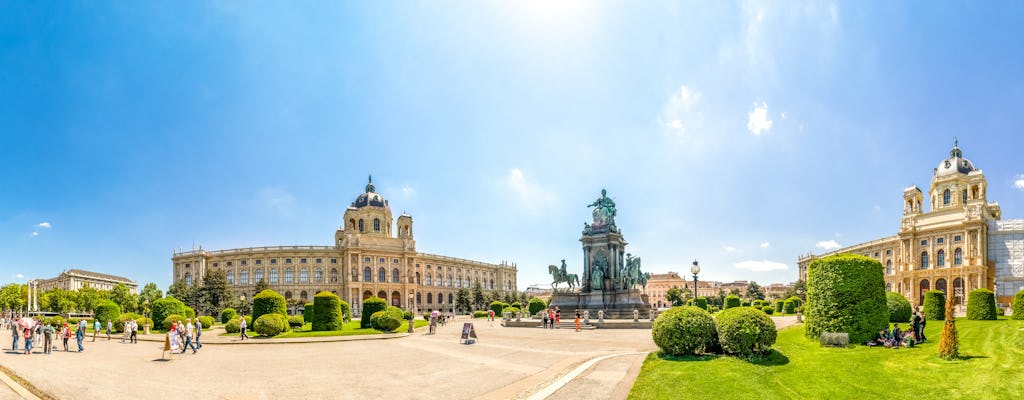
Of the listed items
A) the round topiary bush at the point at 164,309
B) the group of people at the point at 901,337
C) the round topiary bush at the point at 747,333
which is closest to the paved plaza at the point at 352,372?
the round topiary bush at the point at 747,333

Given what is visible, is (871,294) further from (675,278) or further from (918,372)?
(675,278)

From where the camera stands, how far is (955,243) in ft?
249

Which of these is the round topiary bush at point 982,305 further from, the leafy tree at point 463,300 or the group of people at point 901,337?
the leafy tree at point 463,300

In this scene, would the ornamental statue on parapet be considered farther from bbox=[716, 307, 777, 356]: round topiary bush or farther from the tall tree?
the tall tree

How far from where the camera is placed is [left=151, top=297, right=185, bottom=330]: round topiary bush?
42.5 m

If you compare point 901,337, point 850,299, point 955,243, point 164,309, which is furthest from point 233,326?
point 955,243

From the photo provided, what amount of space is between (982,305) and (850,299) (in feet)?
75.6

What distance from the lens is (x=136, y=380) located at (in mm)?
15117

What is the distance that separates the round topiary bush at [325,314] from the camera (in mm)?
36688

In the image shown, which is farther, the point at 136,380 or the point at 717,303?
the point at 717,303

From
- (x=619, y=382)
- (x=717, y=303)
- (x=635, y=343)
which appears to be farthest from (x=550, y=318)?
(x=717, y=303)

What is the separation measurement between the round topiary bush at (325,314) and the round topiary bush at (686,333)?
1050 inches

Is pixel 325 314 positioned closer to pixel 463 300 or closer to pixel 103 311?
pixel 103 311

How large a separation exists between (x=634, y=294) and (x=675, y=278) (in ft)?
476
